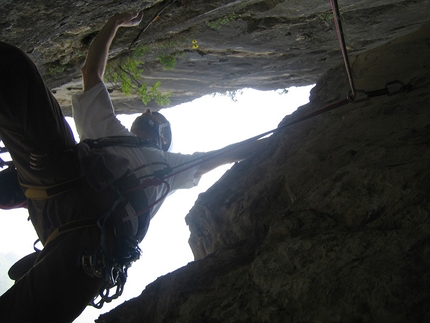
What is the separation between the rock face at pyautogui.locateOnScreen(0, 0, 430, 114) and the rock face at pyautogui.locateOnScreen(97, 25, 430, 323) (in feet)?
7.12

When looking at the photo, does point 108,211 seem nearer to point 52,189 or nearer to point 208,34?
point 52,189

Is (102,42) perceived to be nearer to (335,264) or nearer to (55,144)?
(55,144)

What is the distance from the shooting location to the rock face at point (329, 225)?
7.20 ft

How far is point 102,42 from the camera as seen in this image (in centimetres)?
502

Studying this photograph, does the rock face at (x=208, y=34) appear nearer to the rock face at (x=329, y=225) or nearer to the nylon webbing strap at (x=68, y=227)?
the rock face at (x=329, y=225)

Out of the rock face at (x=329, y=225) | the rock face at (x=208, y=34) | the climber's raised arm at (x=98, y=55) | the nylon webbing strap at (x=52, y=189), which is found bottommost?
the rock face at (x=329, y=225)

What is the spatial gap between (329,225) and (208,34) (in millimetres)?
5294

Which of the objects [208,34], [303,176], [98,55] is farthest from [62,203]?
A: [208,34]

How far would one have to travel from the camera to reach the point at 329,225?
2906 mm

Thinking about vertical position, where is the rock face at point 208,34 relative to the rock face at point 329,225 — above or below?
above

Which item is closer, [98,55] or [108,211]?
[108,211]

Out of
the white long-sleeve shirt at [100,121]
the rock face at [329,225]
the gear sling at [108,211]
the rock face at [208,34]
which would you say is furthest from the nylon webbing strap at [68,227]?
the rock face at [208,34]

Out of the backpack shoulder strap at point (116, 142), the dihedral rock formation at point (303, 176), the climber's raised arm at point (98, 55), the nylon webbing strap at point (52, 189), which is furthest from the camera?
the climber's raised arm at point (98, 55)

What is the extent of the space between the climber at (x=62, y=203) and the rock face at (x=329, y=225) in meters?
0.46
